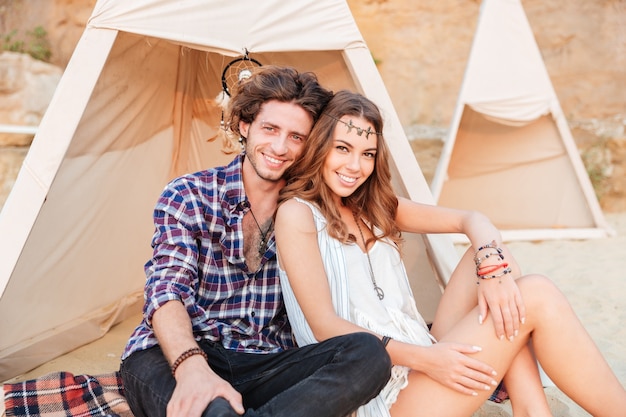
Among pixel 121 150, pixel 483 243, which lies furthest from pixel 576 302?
pixel 121 150

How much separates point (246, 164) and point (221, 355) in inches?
25.8

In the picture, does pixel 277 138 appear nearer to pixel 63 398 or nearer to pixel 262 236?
pixel 262 236

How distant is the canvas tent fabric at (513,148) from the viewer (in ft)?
16.3

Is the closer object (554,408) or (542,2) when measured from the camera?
(554,408)

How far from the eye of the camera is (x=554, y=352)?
1.86 meters

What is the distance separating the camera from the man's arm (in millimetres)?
1549

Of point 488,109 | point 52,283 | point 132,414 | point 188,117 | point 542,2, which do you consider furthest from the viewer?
point 542,2

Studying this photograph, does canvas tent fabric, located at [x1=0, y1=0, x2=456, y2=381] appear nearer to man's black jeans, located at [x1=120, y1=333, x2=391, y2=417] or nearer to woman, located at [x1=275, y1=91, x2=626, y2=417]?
woman, located at [x1=275, y1=91, x2=626, y2=417]

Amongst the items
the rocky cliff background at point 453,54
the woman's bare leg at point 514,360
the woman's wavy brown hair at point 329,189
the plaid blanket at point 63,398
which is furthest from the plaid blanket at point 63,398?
the rocky cliff background at point 453,54

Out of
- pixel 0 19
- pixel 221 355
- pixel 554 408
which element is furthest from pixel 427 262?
pixel 0 19

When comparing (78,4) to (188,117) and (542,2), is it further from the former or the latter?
(542,2)

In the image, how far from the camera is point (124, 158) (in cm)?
314

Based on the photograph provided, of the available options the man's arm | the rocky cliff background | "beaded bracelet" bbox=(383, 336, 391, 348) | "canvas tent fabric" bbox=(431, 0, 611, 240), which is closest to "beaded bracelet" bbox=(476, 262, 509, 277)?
"beaded bracelet" bbox=(383, 336, 391, 348)

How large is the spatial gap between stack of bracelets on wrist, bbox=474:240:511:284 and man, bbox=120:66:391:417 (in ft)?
1.71
